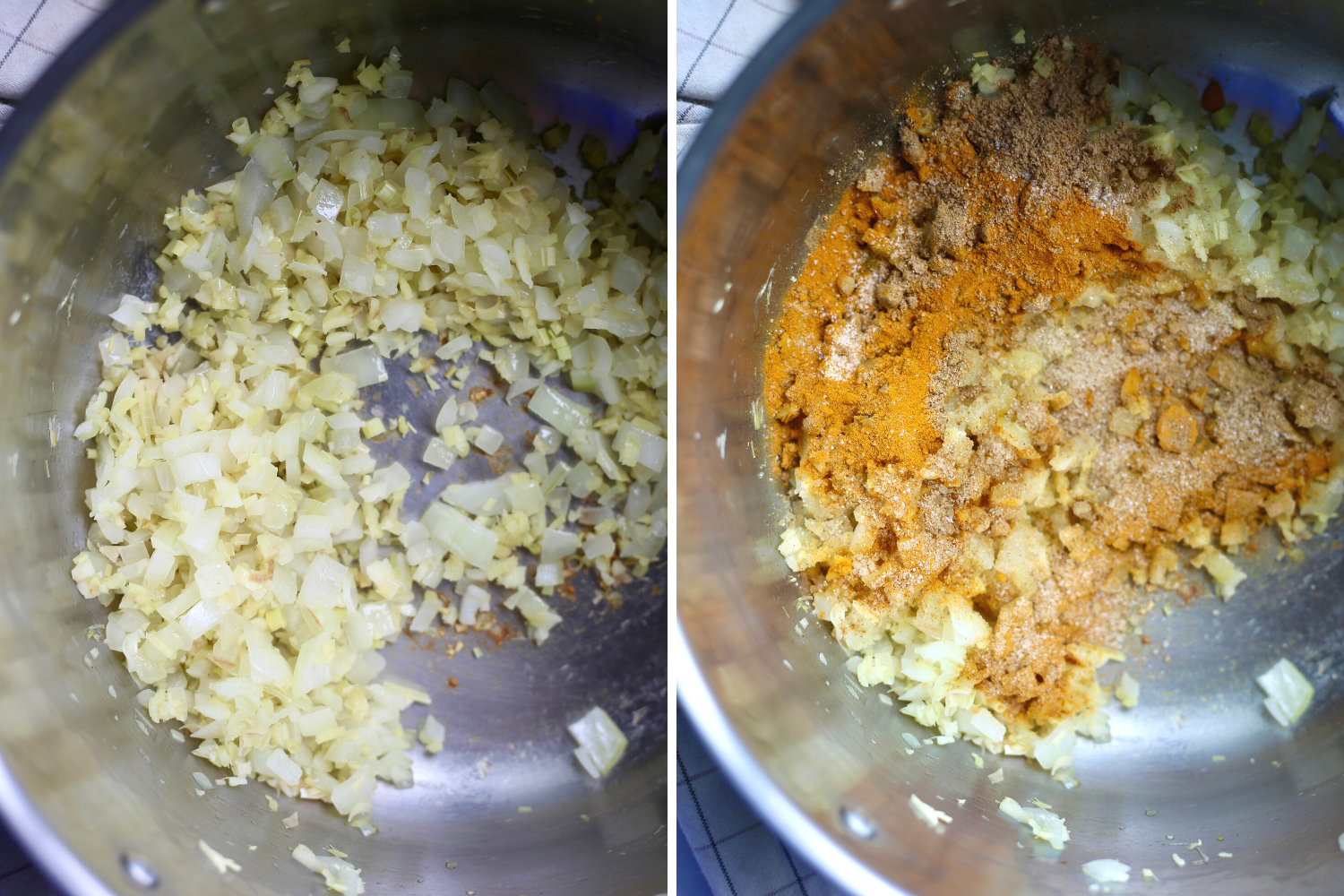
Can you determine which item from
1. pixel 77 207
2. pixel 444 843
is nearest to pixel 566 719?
pixel 444 843

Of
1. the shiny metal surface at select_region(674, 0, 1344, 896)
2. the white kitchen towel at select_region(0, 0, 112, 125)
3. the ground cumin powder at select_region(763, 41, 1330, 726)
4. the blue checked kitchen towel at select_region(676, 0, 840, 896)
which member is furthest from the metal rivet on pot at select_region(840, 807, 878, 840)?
the white kitchen towel at select_region(0, 0, 112, 125)

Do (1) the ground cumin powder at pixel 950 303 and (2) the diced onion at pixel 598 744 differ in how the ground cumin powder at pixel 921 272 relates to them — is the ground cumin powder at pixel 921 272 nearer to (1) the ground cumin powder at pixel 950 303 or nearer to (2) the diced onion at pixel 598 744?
(1) the ground cumin powder at pixel 950 303

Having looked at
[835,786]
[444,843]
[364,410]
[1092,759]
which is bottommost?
[1092,759]

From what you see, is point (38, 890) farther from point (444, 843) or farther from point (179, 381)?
point (179, 381)

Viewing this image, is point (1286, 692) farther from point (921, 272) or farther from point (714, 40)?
point (714, 40)

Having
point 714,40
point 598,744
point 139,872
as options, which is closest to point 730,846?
point 598,744

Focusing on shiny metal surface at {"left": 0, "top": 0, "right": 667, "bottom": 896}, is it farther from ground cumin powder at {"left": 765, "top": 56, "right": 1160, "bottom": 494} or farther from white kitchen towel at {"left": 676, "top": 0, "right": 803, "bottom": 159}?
ground cumin powder at {"left": 765, "top": 56, "right": 1160, "bottom": 494}
